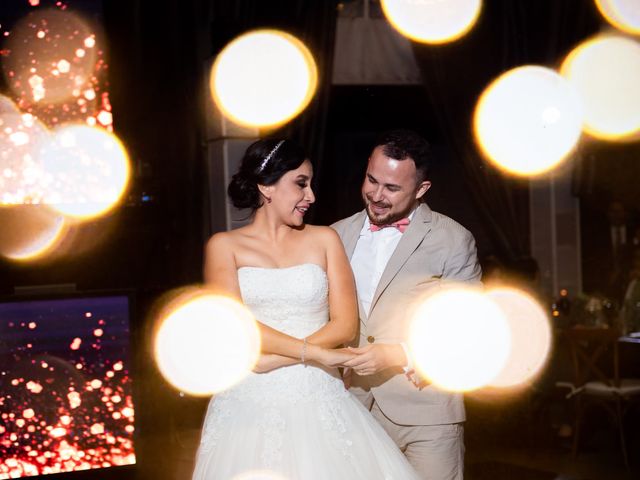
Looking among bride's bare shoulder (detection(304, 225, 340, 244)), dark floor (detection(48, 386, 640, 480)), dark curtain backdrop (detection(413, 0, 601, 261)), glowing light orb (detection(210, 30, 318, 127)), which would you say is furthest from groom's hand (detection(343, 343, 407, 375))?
dark curtain backdrop (detection(413, 0, 601, 261))

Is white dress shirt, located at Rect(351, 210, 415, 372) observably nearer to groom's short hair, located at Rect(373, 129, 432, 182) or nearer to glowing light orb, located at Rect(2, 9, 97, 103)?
groom's short hair, located at Rect(373, 129, 432, 182)

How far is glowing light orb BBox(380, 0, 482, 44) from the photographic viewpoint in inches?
222

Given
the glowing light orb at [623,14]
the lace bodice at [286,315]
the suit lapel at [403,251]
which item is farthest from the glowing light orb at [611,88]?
the lace bodice at [286,315]

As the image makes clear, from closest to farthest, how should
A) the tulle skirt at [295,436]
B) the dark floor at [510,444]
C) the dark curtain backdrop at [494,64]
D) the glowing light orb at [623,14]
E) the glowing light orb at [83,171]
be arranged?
the tulle skirt at [295,436] < the dark floor at [510,444] < the glowing light orb at [83,171] < the dark curtain backdrop at [494,64] < the glowing light orb at [623,14]

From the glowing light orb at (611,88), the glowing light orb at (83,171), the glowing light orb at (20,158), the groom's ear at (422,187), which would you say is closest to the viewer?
the groom's ear at (422,187)

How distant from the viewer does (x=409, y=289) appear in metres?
2.61

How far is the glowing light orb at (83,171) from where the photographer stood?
455 centimetres

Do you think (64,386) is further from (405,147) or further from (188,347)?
(405,147)

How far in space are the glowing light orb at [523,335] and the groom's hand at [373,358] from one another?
278 cm

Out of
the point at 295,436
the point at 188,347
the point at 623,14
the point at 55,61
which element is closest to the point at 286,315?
the point at 295,436

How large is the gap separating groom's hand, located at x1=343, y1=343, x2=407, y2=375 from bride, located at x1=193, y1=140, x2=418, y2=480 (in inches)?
1.5

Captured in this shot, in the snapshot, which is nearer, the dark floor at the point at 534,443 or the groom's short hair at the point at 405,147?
the groom's short hair at the point at 405,147

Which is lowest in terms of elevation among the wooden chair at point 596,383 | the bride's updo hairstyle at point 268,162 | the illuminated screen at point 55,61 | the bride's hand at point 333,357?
the wooden chair at point 596,383

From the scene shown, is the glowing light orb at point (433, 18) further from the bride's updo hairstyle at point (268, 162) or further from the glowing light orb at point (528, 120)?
the bride's updo hairstyle at point (268, 162)
